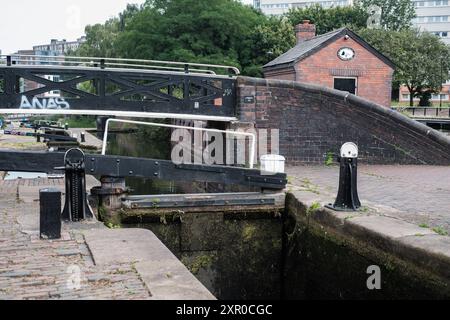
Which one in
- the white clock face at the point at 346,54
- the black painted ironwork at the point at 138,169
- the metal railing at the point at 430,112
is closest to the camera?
the black painted ironwork at the point at 138,169

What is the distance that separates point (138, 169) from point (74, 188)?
1500 mm

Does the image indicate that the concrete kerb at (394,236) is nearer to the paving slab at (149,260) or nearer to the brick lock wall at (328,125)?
the paving slab at (149,260)

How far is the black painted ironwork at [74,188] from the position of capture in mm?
6207

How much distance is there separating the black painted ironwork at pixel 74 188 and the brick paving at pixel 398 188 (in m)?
3.11

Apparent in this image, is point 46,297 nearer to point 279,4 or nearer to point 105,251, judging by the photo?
point 105,251

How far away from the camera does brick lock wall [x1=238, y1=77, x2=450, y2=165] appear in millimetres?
12812

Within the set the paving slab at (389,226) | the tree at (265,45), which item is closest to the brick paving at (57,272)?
the paving slab at (389,226)

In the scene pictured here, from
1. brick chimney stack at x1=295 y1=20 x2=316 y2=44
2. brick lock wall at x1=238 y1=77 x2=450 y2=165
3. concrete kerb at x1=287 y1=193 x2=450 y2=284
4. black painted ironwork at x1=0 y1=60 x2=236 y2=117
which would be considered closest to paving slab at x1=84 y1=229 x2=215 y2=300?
concrete kerb at x1=287 y1=193 x2=450 y2=284

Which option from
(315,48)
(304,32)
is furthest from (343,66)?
(304,32)

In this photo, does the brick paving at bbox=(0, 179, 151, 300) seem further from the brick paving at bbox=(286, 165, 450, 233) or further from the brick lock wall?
the brick lock wall

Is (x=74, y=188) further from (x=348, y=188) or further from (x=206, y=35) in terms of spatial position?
(x=206, y=35)

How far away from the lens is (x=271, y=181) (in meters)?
8.24

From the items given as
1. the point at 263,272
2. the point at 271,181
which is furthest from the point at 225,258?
the point at 271,181

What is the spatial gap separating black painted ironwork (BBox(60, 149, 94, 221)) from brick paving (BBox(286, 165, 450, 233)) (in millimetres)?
3115
